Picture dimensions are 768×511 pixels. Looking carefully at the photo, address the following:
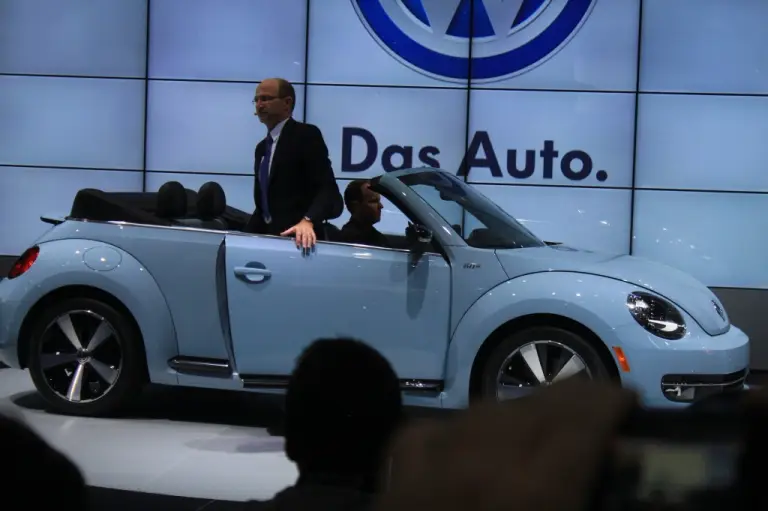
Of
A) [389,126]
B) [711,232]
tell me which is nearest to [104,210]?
[389,126]

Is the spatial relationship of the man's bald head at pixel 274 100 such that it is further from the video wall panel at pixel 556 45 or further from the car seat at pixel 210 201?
the video wall panel at pixel 556 45

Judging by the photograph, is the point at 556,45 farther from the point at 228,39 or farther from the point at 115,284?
the point at 115,284

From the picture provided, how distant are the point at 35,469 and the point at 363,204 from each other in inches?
196

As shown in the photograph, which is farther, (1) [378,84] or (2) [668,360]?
(1) [378,84]

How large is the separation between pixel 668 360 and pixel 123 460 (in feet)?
9.51

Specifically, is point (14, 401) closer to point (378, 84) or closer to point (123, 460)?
point (123, 460)

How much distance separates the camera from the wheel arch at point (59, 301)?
6070mm

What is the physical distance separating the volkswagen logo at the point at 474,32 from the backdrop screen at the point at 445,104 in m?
0.01

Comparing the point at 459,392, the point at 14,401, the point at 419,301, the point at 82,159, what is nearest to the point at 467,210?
the point at 419,301

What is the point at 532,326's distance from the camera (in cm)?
548

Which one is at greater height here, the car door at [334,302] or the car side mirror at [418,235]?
the car side mirror at [418,235]

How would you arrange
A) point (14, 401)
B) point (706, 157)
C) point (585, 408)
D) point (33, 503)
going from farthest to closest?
point (706, 157)
point (14, 401)
point (33, 503)
point (585, 408)

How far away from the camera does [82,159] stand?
10695 millimetres

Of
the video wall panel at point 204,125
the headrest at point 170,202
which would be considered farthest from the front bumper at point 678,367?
the video wall panel at point 204,125
